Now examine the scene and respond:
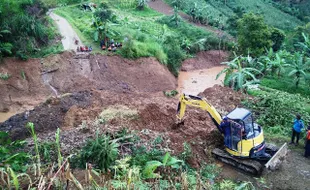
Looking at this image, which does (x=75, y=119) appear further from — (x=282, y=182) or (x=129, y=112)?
(x=282, y=182)

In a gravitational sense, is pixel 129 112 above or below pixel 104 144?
below

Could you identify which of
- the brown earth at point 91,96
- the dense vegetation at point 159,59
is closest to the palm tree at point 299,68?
the dense vegetation at point 159,59

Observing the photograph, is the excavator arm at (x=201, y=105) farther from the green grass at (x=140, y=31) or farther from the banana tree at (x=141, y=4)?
the banana tree at (x=141, y=4)

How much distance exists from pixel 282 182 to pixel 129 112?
6.64m

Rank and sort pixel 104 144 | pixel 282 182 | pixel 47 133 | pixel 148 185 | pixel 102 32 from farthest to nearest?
pixel 102 32 → pixel 47 133 → pixel 282 182 → pixel 104 144 → pixel 148 185

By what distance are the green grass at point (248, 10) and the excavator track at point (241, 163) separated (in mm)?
28879

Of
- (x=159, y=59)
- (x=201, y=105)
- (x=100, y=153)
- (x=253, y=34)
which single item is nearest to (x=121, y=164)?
(x=100, y=153)

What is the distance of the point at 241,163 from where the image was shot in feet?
37.6

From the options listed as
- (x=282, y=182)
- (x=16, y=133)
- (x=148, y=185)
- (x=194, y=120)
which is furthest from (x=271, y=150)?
(x=16, y=133)

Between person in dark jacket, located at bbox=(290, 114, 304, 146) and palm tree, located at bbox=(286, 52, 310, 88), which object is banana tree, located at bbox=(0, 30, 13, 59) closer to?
person in dark jacket, located at bbox=(290, 114, 304, 146)

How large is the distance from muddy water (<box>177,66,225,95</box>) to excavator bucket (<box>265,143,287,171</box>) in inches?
455

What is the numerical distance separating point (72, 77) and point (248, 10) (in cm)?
3027

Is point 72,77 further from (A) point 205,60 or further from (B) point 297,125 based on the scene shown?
(B) point 297,125

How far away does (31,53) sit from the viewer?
22531mm
